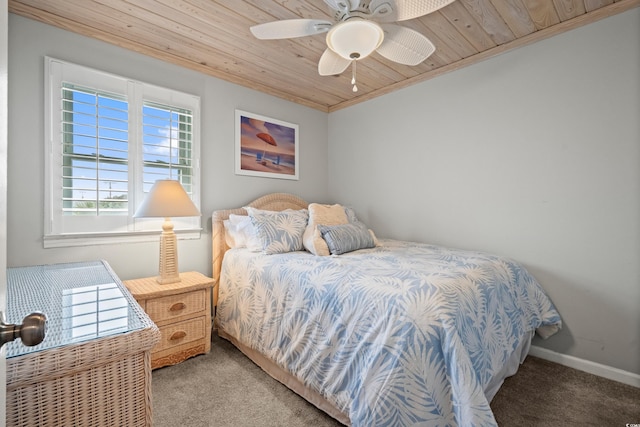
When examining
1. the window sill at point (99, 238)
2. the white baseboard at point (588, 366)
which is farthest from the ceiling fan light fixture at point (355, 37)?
the white baseboard at point (588, 366)

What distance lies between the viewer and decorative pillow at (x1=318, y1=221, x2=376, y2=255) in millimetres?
2354

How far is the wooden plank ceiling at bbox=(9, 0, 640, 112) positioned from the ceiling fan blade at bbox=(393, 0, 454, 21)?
528 mm

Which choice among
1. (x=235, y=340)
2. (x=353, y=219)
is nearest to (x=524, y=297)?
(x=353, y=219)

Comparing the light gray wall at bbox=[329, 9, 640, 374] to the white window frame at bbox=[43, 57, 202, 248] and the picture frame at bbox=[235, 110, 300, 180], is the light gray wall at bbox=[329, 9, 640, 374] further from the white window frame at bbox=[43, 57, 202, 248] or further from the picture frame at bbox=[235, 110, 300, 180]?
the white window frame at bbox=[43, 57, 202, 248]

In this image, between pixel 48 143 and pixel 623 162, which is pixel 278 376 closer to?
pixel 48 143

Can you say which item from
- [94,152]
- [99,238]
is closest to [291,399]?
[99,238]

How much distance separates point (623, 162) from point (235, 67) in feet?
9.65

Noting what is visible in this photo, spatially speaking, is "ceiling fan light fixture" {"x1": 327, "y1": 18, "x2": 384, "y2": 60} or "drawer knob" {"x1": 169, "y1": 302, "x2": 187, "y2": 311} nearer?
"ceiling fan light fixture" {"x1": 327, "y1": 18, "x2": 384, "y2": 60}

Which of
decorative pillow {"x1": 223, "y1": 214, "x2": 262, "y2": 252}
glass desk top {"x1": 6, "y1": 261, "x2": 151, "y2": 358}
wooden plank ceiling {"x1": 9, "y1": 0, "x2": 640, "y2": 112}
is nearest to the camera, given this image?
glass desk top {"x1": 6, "y1": 261, "x2": 151, "y2": 358}

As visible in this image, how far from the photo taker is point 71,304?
47.8 inches

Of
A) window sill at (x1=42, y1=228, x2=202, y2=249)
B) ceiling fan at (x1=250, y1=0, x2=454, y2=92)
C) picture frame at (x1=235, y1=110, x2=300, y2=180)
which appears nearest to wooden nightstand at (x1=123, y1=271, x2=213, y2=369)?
window sill at (x1=42, y1=228, x2=202, y2=249)

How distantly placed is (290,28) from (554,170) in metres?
2.04

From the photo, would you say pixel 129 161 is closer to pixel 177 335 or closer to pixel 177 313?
pixel 177 313

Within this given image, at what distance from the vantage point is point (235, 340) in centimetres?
239
